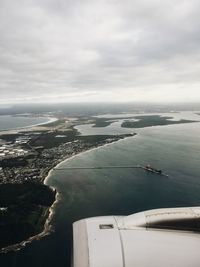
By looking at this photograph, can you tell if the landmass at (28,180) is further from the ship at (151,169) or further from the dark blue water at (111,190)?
the ship at (151,169)

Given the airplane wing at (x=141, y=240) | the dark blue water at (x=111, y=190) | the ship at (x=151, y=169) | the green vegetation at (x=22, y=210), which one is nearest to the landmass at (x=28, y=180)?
the green vegetation at (x=22, y=210)

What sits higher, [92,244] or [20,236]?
[92,244]

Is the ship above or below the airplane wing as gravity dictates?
below

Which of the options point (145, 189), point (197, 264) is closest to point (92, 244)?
point (197, 264)

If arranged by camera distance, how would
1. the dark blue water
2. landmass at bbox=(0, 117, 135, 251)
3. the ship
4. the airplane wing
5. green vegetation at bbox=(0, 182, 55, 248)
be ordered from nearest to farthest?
the airplane wing → the dark blue water → green vegetation at bbox=(0, 182, 55, 248) → landmass at bbox=(0, 117, 135, 251) → the ship

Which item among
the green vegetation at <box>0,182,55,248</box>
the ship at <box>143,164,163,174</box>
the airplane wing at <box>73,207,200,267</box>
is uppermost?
the airplane wing at <box>73,207,200,267</box>

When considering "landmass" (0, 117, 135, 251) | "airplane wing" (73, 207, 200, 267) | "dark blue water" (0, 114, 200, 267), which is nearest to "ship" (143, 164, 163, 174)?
"dark blue water" (0, 114, 200, 267)

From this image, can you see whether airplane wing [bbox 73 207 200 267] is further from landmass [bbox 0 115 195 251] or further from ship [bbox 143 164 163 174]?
ship [bbox 143 164 163 174]

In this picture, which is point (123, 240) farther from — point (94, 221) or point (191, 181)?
point (191, 181)
